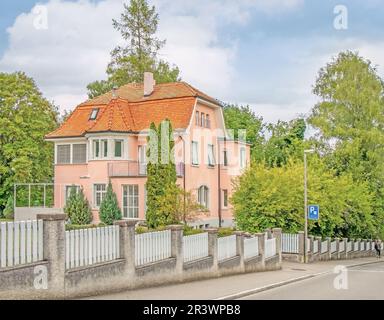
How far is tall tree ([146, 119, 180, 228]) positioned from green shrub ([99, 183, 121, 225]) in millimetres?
2917

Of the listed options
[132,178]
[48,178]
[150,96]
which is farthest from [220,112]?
[48,178]

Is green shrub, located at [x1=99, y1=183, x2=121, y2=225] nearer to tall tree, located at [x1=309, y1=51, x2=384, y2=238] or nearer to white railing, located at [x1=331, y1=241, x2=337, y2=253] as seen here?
white railing, located at [x1=331, y1=241, x2=337, y2=253]

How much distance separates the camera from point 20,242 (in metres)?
13.1

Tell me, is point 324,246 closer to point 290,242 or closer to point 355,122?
point 290,242

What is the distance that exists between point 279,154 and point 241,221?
28.9 m

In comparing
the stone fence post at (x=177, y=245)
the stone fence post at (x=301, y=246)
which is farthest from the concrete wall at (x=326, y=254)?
the stone fence post at (x=177, y=245)

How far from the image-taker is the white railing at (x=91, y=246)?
14.6 m

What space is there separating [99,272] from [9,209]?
106 ft

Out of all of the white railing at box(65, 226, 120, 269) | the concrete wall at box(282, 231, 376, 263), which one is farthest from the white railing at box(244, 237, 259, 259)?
the white railing at box(65, 226, 120, 269)

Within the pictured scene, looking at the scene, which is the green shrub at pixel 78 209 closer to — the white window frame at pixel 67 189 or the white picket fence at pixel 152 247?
the white window frame at pixel 67 189

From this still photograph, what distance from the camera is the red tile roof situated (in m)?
39.9

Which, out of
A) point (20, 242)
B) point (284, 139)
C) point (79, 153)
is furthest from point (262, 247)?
point (284, 139)

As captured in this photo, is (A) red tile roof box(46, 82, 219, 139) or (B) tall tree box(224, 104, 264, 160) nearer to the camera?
(A) red tile roof box(46, 82, 219, 139)

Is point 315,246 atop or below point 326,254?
atop
